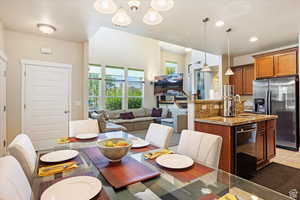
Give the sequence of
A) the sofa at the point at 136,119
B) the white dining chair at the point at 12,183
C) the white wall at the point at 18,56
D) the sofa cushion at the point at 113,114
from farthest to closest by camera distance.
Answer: the sofa cushion at the point at 113,114 < the sofa at the point at 136,119 < the white wall at the point at 18,56 < the white dining chair at the point at 12,183

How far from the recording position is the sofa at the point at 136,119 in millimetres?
6205

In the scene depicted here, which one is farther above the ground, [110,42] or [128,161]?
[110,42]

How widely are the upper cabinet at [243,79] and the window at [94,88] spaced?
5.22m

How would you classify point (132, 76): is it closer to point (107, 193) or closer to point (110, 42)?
point (110, 42)

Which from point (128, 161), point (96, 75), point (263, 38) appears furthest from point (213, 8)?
point (96, 75)

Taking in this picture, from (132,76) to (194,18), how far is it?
520 cm

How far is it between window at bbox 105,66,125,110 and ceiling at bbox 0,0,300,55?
331 centimetres

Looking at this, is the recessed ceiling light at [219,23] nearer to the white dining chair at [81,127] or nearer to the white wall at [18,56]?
the white dining chair at [81,127]

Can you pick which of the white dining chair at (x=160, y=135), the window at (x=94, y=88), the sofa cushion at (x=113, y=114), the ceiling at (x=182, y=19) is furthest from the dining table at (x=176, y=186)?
the window at (x=94, y=88)

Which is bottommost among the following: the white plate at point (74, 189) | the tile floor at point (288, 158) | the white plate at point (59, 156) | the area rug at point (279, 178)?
the area rug at point (279, 178)

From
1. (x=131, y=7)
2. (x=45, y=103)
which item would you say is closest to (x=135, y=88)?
(x=45, y=103)

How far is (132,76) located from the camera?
25.5 feet

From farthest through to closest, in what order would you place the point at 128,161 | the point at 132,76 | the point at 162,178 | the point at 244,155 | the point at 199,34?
1. the point at 132,76
2. the point at 199,34
3. the point at 244,155
4. the point at 128,161
5. the point at 162,178

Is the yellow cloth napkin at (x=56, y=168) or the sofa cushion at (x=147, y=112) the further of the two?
the sofa cushion at (x=147, y=112)
